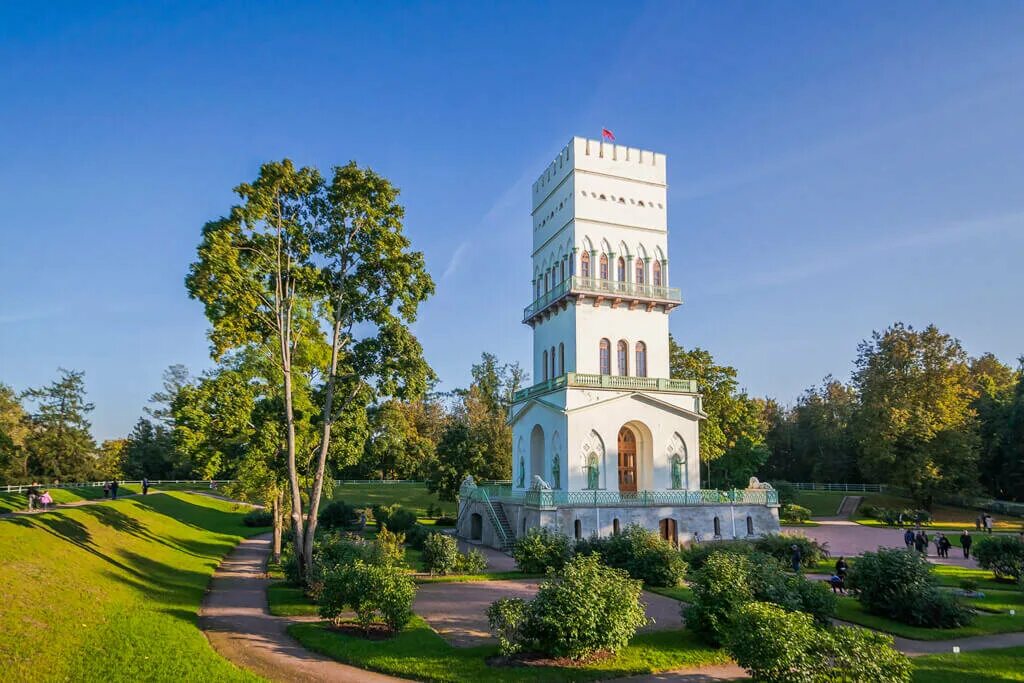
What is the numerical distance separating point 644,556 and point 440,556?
6.98m

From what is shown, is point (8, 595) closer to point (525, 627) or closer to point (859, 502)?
point (525, 627)

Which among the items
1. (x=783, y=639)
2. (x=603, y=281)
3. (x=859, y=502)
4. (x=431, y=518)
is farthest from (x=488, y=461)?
(x=783, y=639)

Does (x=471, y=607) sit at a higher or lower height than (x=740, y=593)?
lower

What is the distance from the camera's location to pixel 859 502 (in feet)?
165

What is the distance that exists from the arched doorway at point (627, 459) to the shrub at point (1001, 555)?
1484cm

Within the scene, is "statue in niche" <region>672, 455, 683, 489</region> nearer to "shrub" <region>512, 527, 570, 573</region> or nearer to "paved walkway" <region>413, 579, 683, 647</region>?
"shrub" <region>512, 527, 570, 573</region>

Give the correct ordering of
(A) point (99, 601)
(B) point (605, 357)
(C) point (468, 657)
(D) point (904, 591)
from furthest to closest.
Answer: (B) point (605, 357) < (D) point (904, 591) < (A) point (99, 601) < (C) point (468, 657)

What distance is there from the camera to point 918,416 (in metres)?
46.9

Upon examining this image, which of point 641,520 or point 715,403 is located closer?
point 641,520

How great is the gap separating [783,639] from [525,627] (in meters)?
4.92

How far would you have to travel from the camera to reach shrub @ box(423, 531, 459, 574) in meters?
23.4

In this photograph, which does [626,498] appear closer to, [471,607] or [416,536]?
[416,536]

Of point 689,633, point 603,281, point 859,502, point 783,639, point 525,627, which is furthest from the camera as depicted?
point 859,502

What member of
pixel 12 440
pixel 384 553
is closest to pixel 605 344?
pixel 384 553
